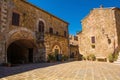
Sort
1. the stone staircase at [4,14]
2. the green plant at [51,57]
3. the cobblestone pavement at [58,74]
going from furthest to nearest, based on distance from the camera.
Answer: the green plant at [51,57]
the stone staircase at [4,14]
the cobblestone pavement at [58,74]

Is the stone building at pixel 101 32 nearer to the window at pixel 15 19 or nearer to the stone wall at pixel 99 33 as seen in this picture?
the stone wall at pixel 99 33

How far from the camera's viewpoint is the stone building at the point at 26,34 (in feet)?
38.4

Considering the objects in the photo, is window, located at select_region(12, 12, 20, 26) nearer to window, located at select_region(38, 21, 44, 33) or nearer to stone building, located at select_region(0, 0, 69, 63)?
stone building, located at select_region(0, 0, 69, 63)

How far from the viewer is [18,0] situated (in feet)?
43.8

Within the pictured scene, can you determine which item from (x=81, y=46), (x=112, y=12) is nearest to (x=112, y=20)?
(x=112, y=12)

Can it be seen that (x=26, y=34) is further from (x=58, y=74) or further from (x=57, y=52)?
(x=58, y=74)

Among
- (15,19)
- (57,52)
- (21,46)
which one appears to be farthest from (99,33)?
(15,19)

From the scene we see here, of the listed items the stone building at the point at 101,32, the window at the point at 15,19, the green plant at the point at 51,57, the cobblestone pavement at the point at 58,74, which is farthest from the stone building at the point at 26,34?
the stone building at the point at 101,32

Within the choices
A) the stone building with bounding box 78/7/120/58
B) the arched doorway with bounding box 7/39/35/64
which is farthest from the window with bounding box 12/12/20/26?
the stone building with bounding box 78/7/120/58

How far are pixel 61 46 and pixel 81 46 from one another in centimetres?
578

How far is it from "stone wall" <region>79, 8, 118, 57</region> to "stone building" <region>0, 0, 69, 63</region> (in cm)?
433

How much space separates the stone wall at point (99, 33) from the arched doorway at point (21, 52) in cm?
1001

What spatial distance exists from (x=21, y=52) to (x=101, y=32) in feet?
40.1

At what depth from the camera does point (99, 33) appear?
20125 millimetres
